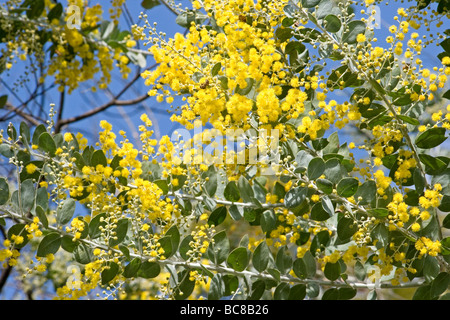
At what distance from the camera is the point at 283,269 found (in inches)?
86.3

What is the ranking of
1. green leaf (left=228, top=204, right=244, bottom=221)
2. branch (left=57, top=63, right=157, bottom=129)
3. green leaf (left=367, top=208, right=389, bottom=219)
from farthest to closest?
branch (left=57, top=63, right=157, bottom=129) < green leaf (left=228, top=204, right=244, bottom=221) < green leaf (left=367, top=208, right=389, bottom=219)

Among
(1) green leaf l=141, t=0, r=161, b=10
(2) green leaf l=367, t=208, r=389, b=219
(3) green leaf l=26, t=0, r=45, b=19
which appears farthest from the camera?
(1) green leaf l=141, t=0, r=161, b=10

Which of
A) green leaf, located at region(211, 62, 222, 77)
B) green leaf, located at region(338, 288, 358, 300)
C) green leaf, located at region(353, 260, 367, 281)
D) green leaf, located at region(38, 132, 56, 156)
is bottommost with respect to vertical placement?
green leaf, located at region(338, 288, 358, 300)

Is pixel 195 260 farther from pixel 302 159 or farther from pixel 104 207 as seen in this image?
pixel 302 159

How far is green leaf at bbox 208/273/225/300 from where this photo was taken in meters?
2.15

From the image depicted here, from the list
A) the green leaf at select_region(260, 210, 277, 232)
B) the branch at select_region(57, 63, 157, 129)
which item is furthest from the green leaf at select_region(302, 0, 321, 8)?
the branch at select_region(57, 63, 157, 129)

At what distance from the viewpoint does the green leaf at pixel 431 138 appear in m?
2.04

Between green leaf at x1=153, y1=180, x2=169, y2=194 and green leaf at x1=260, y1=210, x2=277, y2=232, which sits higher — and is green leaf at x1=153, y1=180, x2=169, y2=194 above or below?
above

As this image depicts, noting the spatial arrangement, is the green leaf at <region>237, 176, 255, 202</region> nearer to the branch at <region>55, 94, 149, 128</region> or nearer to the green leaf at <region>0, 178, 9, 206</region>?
the green leaf at <region>0, 178, 9, 206</region>

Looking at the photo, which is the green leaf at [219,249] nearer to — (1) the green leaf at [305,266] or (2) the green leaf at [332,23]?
(1) the green leaf at [305,266]

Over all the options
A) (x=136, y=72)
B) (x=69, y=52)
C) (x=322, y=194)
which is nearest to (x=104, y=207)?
(x=322, y=194)

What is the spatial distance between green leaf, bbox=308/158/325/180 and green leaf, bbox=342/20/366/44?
599mm

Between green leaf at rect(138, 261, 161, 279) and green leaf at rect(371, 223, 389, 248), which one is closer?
green leaf at rect(371, 223, 389, 248)
